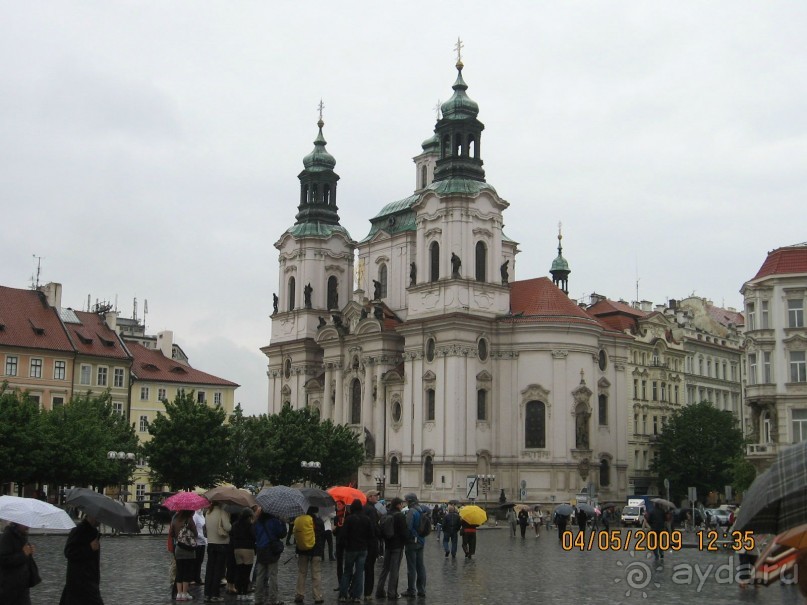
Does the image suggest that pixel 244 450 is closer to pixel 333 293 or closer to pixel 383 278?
pixel 383 278

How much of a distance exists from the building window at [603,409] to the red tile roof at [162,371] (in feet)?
98.4

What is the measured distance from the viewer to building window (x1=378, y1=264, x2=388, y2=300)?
8344 centimetres

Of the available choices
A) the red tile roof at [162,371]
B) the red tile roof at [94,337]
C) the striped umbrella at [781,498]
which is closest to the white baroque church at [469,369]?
the red tile roof at [162,371]

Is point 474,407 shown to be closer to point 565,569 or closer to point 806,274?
point 806,274

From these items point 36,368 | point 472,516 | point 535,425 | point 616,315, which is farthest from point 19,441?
point 616,315

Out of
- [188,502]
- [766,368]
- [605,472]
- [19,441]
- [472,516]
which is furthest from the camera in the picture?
[605,472]

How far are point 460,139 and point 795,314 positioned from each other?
3061cm

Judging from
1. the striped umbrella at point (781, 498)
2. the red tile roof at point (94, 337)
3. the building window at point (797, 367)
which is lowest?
the striped umbrella at point (781, 498)

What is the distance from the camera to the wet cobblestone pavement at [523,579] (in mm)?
20766

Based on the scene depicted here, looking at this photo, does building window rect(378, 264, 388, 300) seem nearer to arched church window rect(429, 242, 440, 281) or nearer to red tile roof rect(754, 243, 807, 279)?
arched church window rect(429, 242, 440, 281)

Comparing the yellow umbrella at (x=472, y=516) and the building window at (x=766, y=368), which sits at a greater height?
the building window at (x=766, y=368)

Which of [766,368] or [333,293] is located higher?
[333,293]

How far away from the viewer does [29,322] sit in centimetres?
7331
